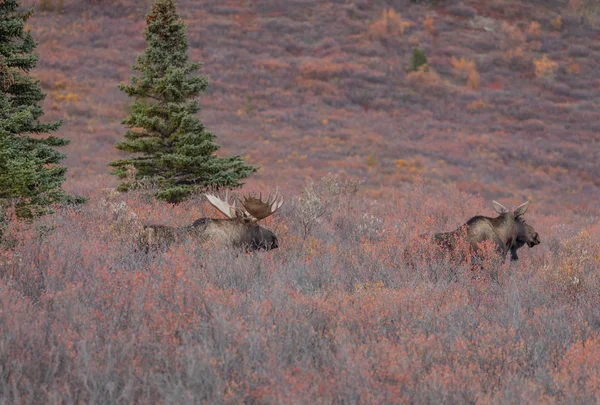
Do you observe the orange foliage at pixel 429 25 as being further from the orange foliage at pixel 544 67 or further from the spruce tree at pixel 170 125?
the spruce tree at pixel 170 125

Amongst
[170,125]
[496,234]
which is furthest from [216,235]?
[170,125]

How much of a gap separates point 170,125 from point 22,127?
2999 millimetres

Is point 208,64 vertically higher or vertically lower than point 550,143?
higher

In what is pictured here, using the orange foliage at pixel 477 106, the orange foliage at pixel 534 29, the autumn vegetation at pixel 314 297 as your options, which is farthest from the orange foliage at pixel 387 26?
the autumn vegetation at pixel 314 297

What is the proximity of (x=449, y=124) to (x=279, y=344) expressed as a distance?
28.6 m

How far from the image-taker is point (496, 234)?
7.38 metres

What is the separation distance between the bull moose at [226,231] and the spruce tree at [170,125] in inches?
132

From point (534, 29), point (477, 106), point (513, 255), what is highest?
point (534, 29)

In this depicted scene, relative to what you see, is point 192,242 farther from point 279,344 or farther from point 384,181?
point 384,181

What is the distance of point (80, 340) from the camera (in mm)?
3490

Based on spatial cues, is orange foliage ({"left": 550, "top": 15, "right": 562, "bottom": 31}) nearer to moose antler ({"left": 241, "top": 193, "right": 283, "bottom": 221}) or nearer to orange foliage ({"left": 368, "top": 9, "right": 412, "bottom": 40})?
orange foliage ({"left": 368, "top": 9, "right": 412, "bottom": 40})

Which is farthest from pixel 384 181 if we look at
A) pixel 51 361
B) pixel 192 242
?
pixel 51 361

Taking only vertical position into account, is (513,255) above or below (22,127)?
below

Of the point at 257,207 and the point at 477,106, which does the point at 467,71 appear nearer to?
the point at 477,106
